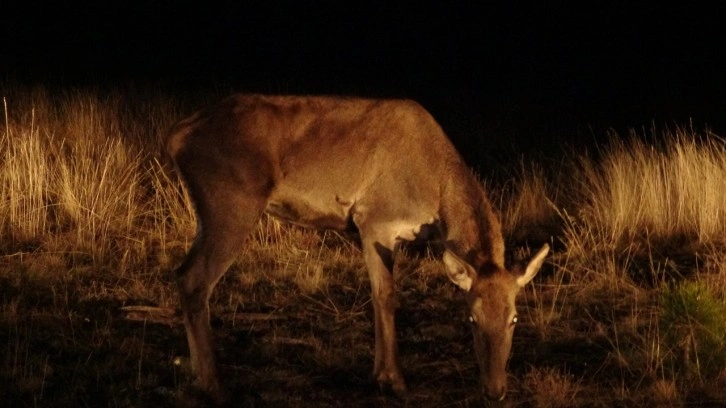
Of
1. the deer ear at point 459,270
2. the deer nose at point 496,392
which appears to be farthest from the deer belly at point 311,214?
the deer nose at point 496,392

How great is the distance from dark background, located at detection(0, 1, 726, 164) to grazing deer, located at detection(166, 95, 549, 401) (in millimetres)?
7764

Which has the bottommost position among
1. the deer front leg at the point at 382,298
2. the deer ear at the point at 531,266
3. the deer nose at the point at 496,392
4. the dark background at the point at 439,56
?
the dark background at the point at 439,56

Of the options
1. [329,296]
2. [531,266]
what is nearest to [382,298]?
[531,266]

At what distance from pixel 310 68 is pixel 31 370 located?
2238cm

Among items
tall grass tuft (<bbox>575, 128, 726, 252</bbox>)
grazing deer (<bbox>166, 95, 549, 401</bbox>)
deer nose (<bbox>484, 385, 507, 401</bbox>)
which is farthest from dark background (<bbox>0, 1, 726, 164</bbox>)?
deer nose (<bbox>484, 385, 507, 401</bbox>)

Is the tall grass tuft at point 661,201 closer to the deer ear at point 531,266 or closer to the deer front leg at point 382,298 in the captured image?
the deer front leg at point 382,298

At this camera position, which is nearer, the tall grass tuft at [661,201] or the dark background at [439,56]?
the tall grass tuft at [661,201]

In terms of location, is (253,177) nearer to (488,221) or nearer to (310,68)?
(488,221)

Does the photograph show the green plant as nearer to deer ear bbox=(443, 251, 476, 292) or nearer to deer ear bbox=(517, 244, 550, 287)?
deer ear bbox=(517, 244, 550, 287)

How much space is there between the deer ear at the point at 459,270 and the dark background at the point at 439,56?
8.94 m

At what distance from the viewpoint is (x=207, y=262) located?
7980mm

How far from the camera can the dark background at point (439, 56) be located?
21328 millimetres

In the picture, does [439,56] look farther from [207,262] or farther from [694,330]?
[207,262]

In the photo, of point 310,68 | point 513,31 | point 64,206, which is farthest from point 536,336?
point 513,31
